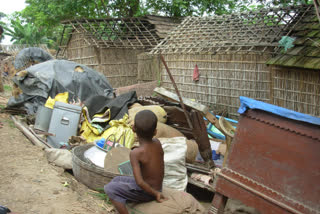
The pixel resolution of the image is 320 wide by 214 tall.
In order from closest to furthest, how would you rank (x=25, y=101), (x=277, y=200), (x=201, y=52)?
(x=277, y=200) < (x=25, y=101) < (x=201, y=52)

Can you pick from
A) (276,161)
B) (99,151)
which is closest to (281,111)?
(276,161)

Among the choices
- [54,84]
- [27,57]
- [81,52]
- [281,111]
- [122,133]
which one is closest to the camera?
[281,111]

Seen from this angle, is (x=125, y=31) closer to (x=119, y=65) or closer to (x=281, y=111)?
(x=119, y=65)

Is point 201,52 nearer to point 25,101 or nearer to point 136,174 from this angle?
point 25,101

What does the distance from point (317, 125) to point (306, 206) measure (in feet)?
2.34

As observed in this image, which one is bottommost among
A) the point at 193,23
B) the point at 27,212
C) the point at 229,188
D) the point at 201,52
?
the point at 27,212

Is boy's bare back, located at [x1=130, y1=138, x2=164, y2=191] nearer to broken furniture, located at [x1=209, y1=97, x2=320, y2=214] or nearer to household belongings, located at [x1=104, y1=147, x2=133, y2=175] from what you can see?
broken furniture, located at [x1=209, y1=97, x2=320, y2=214]

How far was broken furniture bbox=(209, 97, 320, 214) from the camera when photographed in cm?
276

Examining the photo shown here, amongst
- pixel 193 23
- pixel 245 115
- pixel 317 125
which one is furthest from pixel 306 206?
pixel 193 23

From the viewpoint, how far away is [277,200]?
293 cm

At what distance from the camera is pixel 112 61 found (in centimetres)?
1566

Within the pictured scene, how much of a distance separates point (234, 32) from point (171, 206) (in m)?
8.14

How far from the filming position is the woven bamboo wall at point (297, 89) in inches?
275

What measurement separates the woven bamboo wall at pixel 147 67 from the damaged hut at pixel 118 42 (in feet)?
1.55
